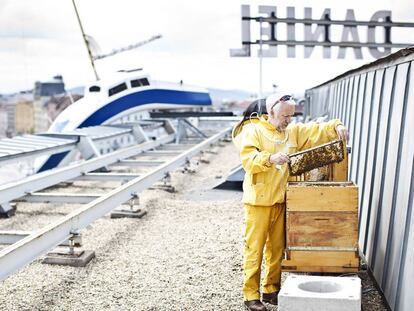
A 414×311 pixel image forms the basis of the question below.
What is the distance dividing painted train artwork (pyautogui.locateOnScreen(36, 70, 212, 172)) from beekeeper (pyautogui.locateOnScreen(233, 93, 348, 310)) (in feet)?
42.0

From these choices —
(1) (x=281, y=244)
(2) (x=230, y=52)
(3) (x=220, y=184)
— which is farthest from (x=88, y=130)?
(1) (x=281, y=244)

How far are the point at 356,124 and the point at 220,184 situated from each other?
5.00 meters

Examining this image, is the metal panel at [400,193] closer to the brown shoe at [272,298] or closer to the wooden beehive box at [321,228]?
the wooden beehive box at [321,228]

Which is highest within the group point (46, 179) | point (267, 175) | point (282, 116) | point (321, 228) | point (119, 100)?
Answer: point (282, 116)

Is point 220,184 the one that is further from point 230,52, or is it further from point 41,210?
point 230,52

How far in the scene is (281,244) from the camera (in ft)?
16.3

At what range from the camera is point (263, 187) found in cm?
467

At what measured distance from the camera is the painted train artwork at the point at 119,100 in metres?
19.0

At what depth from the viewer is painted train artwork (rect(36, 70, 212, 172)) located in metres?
19.0

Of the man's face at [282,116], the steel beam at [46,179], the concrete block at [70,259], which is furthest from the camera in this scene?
the steel beam at [46,179]

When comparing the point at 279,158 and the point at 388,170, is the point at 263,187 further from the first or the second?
the point at 388,170

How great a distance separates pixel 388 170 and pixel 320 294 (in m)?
1.78

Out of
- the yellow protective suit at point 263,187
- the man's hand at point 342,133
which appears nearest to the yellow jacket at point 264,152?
the yellow protective suit at point 263,187

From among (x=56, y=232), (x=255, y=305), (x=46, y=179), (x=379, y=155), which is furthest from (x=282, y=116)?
(x=46, y=179)
